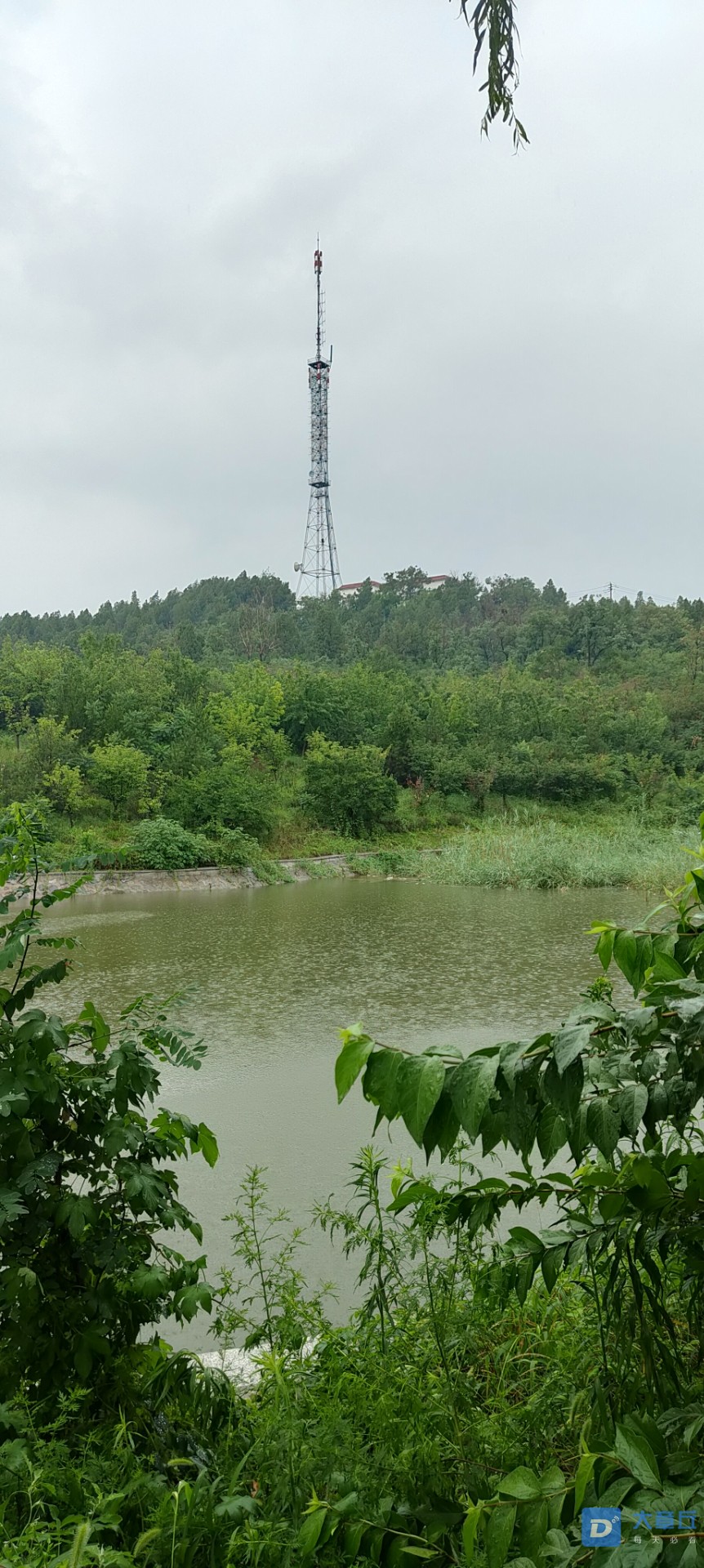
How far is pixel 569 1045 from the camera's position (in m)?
0.83

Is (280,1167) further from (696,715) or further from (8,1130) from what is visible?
(696,715)

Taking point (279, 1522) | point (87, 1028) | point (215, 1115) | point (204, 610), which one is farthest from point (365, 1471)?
point (204, 610)

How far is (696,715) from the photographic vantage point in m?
25.5

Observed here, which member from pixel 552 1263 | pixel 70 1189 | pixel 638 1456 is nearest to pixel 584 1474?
pixel 638 1456

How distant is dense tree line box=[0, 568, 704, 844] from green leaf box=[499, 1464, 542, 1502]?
15.2 meters

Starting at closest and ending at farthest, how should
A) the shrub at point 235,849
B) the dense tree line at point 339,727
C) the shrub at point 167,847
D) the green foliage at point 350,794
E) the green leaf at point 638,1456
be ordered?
the green leaf at point 638,1456 → the shrub at point 167,847 → the shrub at point 235,849 → the dense tree line at point 339,727 → the green foliage at point 350,794

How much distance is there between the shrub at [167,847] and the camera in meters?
14.0

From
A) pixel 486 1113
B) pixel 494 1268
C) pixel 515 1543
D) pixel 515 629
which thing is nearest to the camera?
pixel 486 1113

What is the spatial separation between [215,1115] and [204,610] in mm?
45278

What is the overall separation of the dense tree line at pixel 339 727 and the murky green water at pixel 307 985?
494cm

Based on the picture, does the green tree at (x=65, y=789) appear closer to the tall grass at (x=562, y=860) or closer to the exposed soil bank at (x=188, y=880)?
the exposed soil bank at (x=188, y=880)

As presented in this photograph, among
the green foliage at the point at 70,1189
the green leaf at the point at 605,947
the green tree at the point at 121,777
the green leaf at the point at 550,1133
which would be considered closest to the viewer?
the green leaf at the point at 550,1133

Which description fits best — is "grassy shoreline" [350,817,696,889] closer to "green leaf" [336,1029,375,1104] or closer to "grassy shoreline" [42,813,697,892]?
"grassy shoreline" [42,813,697,892]

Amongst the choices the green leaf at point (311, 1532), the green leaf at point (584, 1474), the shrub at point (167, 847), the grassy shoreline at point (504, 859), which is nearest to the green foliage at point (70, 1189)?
the green leaf at point (311, 1532)
